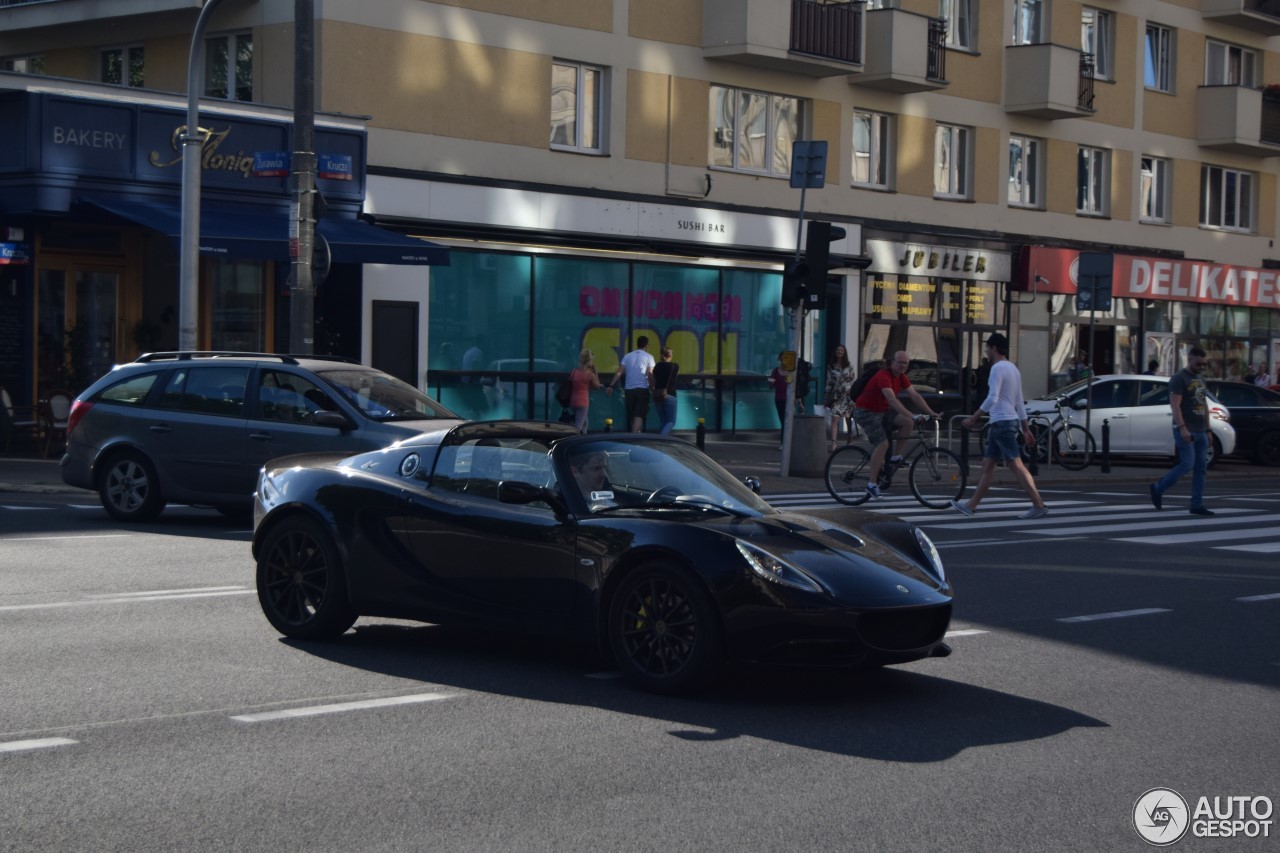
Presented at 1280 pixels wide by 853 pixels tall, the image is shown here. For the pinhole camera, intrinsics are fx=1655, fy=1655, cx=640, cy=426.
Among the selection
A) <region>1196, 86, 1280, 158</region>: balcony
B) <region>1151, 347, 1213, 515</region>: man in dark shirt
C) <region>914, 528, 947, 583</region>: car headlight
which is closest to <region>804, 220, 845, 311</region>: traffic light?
<region>1151, 347, 1213, 515</region>: man in dark shirt

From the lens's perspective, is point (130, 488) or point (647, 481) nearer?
point (647, 481)

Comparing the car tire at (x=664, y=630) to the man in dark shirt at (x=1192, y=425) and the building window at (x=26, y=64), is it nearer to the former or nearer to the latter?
the man in dark shirt at (x=1192, y=425)

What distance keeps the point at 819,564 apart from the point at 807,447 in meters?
15.2

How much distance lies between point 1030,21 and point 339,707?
1321 inches

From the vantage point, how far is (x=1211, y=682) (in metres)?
8.42

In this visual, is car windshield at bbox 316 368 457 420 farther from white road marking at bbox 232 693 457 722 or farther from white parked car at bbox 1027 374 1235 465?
white parked car at bbox 1027 374 1235 465

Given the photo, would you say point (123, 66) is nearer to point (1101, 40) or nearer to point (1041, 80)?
point (1041, 80)

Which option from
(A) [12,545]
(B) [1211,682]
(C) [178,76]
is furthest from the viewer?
(C) [178,76]

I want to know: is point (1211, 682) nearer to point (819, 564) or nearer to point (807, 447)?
point (819, 564)

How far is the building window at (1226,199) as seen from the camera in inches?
1692

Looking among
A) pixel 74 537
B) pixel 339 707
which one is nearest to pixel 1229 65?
pixel 74 537

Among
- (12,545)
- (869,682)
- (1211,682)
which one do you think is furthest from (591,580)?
(12,545)

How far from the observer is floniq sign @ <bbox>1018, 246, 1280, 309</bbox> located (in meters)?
37.3

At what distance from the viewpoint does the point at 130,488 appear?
15.3m
